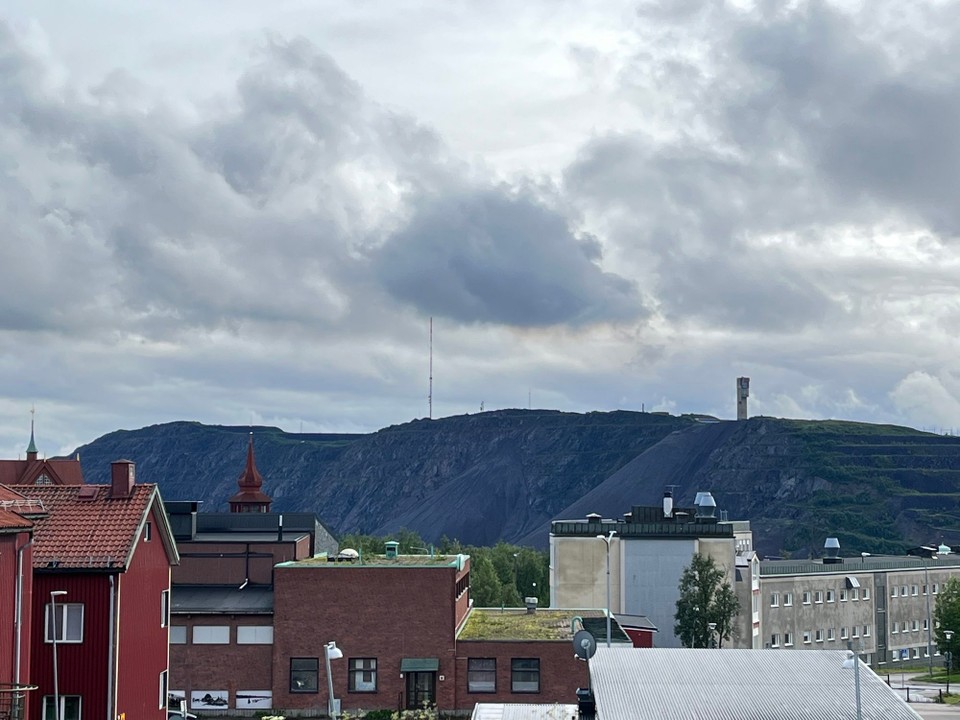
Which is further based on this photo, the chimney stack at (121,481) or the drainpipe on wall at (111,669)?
the chimney stack at (121,481)

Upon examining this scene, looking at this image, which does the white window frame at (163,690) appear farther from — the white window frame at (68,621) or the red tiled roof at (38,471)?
the red tiled roof at (38,471)

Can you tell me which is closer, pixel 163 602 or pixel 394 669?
pixel 163 602

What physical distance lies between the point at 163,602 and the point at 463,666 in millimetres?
21167

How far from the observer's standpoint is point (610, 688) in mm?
38781

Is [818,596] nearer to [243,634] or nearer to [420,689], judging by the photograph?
[420,689]

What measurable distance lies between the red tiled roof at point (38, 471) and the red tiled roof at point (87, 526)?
6070 cm

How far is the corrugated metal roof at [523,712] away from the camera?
38.9 m

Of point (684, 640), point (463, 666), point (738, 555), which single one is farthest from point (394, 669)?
point (738, 555)

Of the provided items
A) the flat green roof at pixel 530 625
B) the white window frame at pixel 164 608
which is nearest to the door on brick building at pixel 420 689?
the flat green roof at pixel 530 625

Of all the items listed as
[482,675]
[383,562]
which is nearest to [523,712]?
[482,675]

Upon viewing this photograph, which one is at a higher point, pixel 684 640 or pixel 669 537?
pixel 669 537

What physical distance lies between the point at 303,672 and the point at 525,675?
11480 millimetres

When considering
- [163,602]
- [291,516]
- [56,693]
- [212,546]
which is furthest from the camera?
[291,516]

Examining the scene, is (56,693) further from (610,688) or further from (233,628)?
(233,628)
